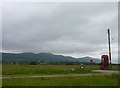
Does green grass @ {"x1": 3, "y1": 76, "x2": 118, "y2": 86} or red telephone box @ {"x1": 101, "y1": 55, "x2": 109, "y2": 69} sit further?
red telephone box @ {"x1": 101, "y1": 55, "x2": 109, "y2": 69}

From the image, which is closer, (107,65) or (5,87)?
(5,87)

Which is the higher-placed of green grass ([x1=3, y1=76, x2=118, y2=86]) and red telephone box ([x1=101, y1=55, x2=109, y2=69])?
red telephone box ([x1=101, y1=55, x2=109, y2=69])

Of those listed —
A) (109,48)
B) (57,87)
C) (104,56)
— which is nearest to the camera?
(57,87)

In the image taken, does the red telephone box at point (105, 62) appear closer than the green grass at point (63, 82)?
No

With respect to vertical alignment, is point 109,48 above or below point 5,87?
above

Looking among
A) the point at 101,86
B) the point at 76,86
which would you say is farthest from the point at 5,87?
the point at 101,86

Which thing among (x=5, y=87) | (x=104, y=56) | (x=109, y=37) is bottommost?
(x=5, y=87)

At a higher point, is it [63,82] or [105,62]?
[105,62]

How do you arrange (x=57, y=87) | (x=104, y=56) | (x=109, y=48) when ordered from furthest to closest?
(x=109, y=48) < (x=104, y=56) < (x=57, y=87)

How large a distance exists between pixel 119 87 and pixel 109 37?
36799 mm

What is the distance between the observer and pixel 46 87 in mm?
15820

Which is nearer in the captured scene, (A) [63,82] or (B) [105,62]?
(A) [63,82]

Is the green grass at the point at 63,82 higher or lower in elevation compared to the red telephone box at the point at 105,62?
lower

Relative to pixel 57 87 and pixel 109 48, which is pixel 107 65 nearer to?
pixel 109 48
